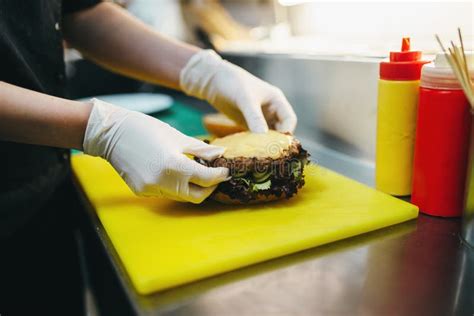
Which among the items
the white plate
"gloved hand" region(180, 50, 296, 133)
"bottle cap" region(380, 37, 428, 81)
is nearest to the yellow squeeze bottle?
"bottle cap" region(380, 37, 428, 81)

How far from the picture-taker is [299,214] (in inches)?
31.6

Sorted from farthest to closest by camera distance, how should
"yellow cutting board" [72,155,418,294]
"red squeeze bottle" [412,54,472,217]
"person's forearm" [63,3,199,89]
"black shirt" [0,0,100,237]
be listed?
"person's forearm" [63,3,199,89] → "black shirt" [0,0,100,237] → "red squeeze bottle" [412,54,472,217] → "yellow cutting board" [72,155,418,294]

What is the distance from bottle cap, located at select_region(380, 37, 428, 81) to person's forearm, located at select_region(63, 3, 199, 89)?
564 millimetres

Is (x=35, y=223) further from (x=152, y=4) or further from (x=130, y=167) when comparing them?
(x=152, y=4)

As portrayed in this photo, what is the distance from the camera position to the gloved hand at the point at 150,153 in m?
0.78

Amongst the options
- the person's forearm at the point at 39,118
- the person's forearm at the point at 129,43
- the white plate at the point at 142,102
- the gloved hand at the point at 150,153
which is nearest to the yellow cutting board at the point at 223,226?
the gloved hand at the point at 150,153

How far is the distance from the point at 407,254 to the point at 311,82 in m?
0.77

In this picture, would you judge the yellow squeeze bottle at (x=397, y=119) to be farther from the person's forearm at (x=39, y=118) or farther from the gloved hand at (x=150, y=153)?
the person's forearm at (x=39, y=118)

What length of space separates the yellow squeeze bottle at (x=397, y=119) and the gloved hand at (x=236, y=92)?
26 cm

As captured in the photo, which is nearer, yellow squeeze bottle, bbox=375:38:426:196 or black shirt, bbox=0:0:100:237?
yellow squeeze bottle, bbox=375:38:426:196

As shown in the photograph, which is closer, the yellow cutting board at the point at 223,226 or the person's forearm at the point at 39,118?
the yellow cutting board at the point at 223,226

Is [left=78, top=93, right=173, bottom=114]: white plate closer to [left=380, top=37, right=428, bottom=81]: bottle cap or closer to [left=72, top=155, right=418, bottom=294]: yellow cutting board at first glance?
[left=72, top=155, right=418, bottom=294]: yellow cutting board

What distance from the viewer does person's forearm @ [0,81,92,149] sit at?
776 millimetres

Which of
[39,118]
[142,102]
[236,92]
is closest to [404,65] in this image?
[236,92]
